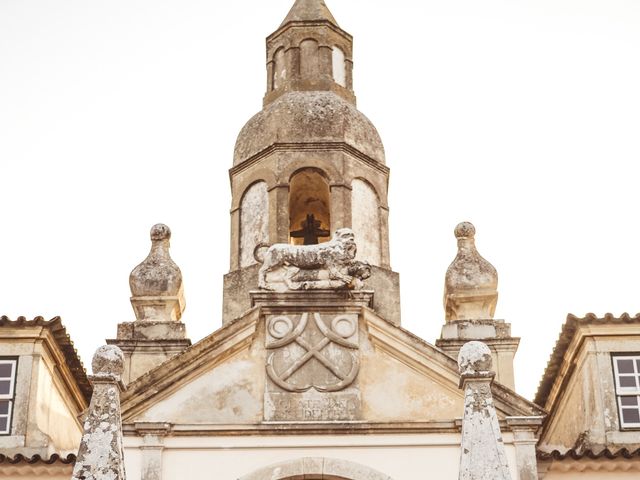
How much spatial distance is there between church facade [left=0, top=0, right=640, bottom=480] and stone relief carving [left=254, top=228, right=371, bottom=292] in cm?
3

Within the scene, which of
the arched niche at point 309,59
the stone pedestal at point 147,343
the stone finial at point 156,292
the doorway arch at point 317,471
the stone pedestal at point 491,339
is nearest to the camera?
the doorway arch at point 317,471

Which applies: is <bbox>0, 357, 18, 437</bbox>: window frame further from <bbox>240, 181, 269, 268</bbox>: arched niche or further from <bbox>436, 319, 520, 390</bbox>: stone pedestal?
<bbox>436, 319, 520, 390</bbox>: stone pedestal

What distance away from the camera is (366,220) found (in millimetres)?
21766

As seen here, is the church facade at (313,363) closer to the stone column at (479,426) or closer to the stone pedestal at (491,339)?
the stone pedestal at (491,339)

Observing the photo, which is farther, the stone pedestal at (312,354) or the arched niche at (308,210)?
the arched niche at (308,210)

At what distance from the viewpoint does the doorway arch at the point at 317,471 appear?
1750 centimetres

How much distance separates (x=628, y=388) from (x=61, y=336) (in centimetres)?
938

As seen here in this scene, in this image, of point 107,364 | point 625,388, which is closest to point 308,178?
point 625,388

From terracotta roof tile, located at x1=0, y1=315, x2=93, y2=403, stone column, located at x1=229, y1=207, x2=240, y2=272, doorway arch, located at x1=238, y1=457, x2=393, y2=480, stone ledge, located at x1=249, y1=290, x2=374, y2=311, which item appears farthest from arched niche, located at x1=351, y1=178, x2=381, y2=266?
terracotta roof tile, located at x1=0, y1=315, x2=93, y2=403

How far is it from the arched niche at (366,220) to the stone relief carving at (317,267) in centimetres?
258

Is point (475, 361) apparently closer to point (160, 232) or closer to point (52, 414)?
point (160, 232)

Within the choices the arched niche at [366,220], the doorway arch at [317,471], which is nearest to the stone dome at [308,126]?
the arched niche at [366,220]

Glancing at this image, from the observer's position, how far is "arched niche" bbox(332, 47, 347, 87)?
23.9 meters

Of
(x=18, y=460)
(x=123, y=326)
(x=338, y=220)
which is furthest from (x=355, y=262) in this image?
(x=18, y=460)
